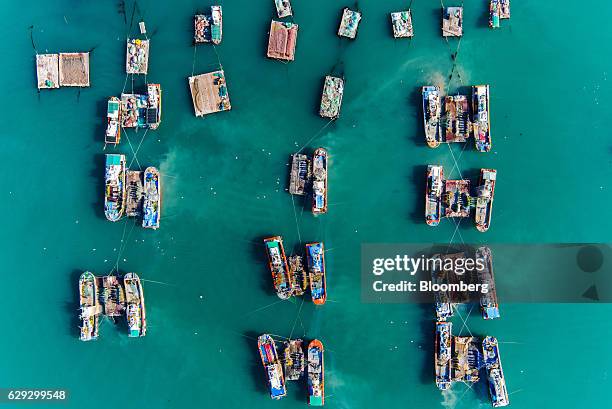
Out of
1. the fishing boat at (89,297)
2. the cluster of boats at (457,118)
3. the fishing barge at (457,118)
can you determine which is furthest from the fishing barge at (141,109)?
the fishing barge at (457,118)

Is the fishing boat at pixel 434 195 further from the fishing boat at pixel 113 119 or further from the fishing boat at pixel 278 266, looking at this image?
the fishing boat at pixel 113 119

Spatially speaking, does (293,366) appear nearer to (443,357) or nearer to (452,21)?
(443,357)

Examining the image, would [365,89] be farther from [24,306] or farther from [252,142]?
[24,306]

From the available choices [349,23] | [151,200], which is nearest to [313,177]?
[349,23]

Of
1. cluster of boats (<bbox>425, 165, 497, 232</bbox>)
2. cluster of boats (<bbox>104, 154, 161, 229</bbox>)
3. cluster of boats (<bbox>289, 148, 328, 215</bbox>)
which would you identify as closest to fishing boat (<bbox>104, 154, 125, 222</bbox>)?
cluster of boats (<bbox>104, 154, 161, 229</bbox>)

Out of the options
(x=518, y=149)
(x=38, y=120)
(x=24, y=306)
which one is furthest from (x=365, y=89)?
(x=24, y=306)

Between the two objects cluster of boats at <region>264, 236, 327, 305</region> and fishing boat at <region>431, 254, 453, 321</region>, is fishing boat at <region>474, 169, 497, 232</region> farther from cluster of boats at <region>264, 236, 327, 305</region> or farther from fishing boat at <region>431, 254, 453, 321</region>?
cluster of boats at <region>264, 236, 327, 305</region>
